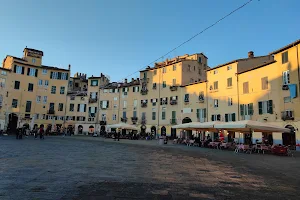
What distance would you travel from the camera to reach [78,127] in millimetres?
56875

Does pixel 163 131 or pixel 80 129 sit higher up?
pixel 163 131

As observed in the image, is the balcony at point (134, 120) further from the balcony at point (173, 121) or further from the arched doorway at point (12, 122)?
the arched doorway at point (12, 122)

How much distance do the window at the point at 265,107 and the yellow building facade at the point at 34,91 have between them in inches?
1582

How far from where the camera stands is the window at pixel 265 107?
2796 centimetres

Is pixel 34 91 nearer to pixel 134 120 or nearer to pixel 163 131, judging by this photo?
pixel 134 120

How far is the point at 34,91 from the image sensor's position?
51.9m

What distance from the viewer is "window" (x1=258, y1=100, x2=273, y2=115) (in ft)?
91.7

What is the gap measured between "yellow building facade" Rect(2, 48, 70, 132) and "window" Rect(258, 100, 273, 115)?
1582 inches

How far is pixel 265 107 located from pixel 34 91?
46.0m

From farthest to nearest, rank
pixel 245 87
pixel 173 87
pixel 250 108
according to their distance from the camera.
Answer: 1. pixel 173 87
2. pixel 245 87
3. pixel 250 108

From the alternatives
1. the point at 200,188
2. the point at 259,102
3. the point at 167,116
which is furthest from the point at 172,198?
the point at 167,116

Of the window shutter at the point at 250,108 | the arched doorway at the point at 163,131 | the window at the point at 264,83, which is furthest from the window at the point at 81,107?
the window at the point at 264,83

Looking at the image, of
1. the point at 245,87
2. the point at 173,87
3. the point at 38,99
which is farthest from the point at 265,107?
the point at 38,99

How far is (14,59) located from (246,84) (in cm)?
4535
